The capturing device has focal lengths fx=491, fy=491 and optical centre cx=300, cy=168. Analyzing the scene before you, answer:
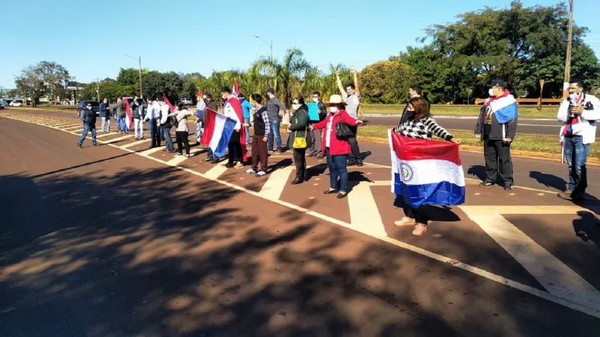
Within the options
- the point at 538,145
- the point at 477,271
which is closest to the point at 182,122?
the point at 538,145

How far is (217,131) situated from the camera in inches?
480

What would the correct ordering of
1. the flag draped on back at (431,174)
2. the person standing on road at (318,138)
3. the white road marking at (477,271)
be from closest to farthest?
the white road marking at (477,271) < the flag draped on back at (431,174) < the person standing on road at (318,138)

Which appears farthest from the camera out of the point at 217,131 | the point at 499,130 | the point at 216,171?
the point at 217,131

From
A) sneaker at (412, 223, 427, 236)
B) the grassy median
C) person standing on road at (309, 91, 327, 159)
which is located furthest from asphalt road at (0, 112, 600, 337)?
person standing on road at (309, 91, 327, 159)

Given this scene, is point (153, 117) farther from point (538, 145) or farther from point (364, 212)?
point (538, 145)

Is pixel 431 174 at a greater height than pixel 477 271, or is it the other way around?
pixel 431 174

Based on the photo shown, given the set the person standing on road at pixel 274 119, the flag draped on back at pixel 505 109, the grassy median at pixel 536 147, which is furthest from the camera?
the person standing on road at pixel 274 119

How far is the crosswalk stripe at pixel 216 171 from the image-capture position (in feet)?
35.7

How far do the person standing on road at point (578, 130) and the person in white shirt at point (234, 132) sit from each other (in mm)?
6894

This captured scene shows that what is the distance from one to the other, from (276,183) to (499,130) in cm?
424

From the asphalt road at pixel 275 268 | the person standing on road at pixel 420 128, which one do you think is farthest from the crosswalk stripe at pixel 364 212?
the person standing on road at pixel 420 128

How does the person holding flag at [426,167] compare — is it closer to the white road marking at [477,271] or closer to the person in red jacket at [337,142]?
the white road marking at [477,271]

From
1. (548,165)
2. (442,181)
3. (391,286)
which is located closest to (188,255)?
(391,286)

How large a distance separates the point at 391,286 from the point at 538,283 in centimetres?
140
